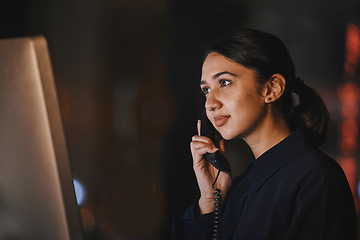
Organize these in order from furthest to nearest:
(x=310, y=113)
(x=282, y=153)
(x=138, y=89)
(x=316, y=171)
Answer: (x=138, y=89)
(x=310, y=113)
(x=282, y=153)
(x=316, y=171)

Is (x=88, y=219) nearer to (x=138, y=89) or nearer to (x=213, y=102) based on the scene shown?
(x=138, y=89)

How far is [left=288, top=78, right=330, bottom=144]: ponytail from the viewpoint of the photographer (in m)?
1.04

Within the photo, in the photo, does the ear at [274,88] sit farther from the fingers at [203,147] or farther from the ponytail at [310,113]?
the fingers at [203,147]

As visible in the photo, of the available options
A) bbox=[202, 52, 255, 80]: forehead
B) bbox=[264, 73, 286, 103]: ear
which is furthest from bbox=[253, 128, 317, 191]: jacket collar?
bbox=[202, 52, 255, 80]: forehead

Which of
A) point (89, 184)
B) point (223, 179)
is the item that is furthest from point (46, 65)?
point (89, 184)

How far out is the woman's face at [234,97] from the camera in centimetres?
96

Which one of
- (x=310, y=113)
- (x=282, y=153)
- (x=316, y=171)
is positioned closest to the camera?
(x=316, y=171)

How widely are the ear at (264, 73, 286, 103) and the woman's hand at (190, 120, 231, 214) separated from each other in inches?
10.4

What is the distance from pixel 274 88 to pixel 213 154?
12.0 inches

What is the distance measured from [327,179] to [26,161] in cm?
72

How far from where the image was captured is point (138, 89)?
1.61m

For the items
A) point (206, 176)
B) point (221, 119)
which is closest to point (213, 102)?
point (221, 119)

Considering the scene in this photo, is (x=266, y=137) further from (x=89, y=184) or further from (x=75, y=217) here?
→ (x=89, y=184)

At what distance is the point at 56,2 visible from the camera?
5.34 feet
